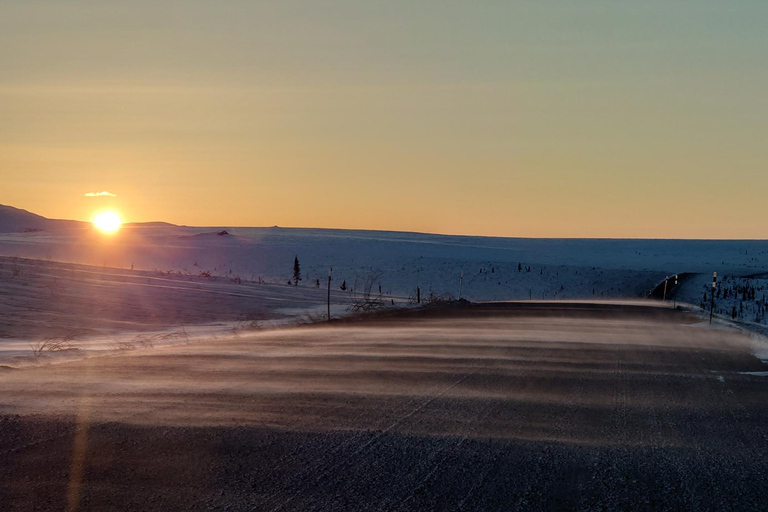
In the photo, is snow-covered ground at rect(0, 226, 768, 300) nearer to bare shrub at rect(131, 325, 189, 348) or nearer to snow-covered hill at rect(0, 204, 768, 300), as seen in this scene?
snow-covered hill at rect(0, 204, 768, 300)

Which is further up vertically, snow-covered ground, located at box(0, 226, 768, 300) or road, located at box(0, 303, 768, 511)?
snow-covered ground, located at box(0, 226, 768, 300)

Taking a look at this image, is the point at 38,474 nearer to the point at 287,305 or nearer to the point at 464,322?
the point at 464,322

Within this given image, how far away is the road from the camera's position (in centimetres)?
596

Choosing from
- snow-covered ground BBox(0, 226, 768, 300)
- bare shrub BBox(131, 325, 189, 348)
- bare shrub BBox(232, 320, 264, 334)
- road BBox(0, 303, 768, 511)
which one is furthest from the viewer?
snow-covered ground BBox(0, 226, 768, 300)

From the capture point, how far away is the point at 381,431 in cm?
789

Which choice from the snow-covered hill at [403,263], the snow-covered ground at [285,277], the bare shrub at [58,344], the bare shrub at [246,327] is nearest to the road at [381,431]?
the bare shrub at [58,344]

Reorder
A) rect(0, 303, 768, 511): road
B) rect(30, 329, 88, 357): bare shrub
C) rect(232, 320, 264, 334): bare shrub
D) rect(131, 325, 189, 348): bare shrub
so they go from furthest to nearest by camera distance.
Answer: rect(232, 320, 264, 334): bare shrub
rect(131, 325, 189, 348): bare shrub
rect(30, 329, 88, 357): bare shrub
rect(0, 303, 768, 511): road

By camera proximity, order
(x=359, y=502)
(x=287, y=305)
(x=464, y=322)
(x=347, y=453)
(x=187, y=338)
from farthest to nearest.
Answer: (x=287, y=305), (x=464, y=322), (x=187, y=338), (x=347, y=453), (x=359, y=502)

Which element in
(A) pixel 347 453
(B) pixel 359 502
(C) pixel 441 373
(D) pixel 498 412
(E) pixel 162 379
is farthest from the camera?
(C) pixel 441 373

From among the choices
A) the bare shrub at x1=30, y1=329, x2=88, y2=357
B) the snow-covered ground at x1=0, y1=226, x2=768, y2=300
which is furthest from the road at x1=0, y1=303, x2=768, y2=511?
the snow-covered ground at x1=0, y1=226, x2=768, y2=300

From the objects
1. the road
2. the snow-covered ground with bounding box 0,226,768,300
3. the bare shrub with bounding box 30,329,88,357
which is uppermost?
the snow-covered ground with bounding box 0,226,768,300

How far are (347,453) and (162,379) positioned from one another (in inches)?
183

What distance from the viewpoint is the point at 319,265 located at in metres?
74.8

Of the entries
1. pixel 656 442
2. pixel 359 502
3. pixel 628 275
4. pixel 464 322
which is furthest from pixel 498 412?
pixel 628 275
